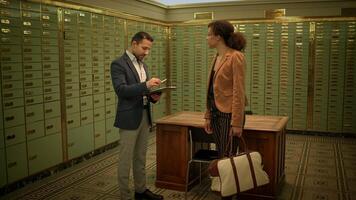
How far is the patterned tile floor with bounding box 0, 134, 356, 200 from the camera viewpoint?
3.59 metres

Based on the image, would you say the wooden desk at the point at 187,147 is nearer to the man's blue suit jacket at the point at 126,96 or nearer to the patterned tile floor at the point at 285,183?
the patterned tile floor at the point at 285,183

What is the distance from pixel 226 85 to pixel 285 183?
1764mm

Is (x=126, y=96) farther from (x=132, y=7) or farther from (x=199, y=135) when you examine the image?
(x=132, y=7)

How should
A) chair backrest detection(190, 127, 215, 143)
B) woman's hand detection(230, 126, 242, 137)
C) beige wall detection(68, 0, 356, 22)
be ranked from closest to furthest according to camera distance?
1. woman's hand detection(230, 126, 242, 137)
2. chair backrest detection(190, 127, 215, 143)
3. beige wall detection(68, 0, 356, 22)

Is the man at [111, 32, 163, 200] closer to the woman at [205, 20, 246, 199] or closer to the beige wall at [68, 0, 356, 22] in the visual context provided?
the woman at [205, 20, 246, 199]

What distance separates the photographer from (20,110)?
3701 millimetres

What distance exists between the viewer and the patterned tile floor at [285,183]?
3.59 m

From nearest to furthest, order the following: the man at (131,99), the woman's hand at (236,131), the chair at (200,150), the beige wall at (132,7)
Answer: the woman's hand at (236,131), the man at (131,99), the chair at (200,150), the beige wall at (132,7)

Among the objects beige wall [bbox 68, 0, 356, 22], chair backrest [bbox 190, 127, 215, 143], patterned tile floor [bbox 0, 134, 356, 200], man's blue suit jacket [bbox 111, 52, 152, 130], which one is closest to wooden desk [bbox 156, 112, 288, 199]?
chair backrest [bbox 190, 127, 215, 143]

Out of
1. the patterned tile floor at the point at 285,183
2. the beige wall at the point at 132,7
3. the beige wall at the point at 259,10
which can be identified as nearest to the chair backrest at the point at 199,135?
the patterned tile floor at the point at 285,183

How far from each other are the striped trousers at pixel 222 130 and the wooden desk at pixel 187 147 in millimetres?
589

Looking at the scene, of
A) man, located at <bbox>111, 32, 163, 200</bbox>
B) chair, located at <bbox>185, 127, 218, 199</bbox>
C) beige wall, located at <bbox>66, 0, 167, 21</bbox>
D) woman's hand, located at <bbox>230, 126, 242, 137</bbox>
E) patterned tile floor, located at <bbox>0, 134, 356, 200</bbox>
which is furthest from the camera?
beige wall, located at <bbox>66, 0, 167, 21</bbox>

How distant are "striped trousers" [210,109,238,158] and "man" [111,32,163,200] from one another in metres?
0.55

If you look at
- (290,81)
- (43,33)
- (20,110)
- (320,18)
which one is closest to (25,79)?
(20,110)
